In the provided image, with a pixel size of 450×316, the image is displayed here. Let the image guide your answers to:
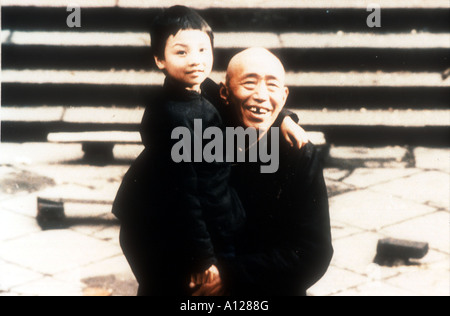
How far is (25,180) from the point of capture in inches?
257

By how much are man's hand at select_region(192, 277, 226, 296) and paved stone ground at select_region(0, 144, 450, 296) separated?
1.77 meters

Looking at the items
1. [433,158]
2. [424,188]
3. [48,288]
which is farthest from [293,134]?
[433,158]

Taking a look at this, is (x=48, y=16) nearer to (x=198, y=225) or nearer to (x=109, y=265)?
(x=109, y=265)

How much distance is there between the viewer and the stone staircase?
686cm

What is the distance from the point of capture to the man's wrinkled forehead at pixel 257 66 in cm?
325

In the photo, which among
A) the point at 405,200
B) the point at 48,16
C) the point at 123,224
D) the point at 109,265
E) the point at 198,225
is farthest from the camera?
the point at 48,16

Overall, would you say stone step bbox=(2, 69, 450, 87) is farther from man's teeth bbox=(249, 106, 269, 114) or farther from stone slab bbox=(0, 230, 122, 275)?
man's teeth bbox=(249, 106, 269, 114)

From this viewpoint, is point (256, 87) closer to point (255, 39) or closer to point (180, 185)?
point (180, 185)

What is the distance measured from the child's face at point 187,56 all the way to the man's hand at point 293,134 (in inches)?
15.5

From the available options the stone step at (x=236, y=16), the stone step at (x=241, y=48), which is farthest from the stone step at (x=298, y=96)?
the stone step at (x=236, y=16)

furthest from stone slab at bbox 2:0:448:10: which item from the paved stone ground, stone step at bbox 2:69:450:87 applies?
the paved stone ground

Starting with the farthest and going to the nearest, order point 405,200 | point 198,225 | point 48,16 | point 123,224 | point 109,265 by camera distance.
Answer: point 48,16 → point 405,200 → point 109,265 → point 123,224 → point 198,225
